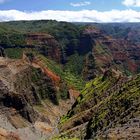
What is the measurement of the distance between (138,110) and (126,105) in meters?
19.2

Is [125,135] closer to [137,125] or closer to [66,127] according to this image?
[137,125]

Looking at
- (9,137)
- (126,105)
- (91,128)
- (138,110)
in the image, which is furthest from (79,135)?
(9,137)

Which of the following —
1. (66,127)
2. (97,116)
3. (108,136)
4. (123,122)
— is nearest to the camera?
(108,136)

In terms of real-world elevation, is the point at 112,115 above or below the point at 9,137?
above

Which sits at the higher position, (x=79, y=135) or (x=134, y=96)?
(x=134, y=96)

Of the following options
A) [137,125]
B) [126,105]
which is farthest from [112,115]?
[137,125]

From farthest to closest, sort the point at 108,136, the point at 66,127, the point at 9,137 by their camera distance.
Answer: the point at 66,127 < the point at 9,137 < the point at 108,136

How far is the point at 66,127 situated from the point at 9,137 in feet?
91.9

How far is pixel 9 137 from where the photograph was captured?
17125 cm

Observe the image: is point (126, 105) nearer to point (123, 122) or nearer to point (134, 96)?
point (134, 96)

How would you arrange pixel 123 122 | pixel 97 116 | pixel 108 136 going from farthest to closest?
pixel 97 116
pixel 123 122
pixel 108 136

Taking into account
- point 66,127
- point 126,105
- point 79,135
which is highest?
point 126,105

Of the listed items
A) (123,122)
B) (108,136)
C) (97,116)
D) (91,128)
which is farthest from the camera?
(97,116)

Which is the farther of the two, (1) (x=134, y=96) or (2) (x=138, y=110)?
(1) (x=134, y=96)
